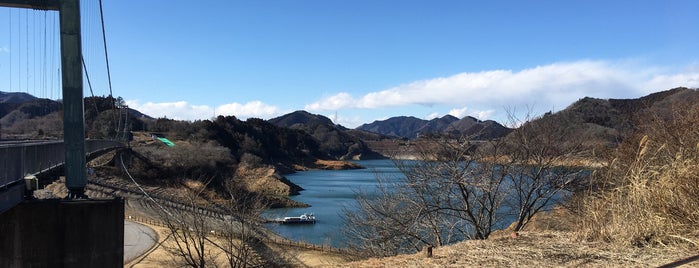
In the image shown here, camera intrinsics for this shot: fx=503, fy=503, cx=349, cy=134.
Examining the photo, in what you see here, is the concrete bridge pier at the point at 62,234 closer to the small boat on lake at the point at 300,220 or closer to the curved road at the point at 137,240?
the curved road at the point at 137,240

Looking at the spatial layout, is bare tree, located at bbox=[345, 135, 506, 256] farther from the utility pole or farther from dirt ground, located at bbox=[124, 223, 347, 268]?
dirt ground, located at bbox=[124, 223, 347, 268]

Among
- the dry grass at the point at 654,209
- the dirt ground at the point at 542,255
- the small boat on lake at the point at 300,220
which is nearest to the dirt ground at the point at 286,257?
the small boat on lake at the point at 300,220

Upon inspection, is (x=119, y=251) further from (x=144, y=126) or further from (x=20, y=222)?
(x=144, y=126)

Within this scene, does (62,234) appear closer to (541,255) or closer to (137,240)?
(541,255)

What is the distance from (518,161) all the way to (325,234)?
2635 cm

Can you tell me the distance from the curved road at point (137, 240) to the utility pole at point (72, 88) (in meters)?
14.8

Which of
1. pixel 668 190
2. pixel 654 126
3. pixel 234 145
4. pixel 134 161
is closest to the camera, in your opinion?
pixel 668 190

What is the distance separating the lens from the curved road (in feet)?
90.3

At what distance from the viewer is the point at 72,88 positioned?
12477 mm


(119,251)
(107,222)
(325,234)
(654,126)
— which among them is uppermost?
(654,126)

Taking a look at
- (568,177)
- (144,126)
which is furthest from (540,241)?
(144,126)

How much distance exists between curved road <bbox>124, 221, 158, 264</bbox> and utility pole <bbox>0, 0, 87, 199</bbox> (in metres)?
14.8

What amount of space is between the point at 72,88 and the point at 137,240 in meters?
21.1

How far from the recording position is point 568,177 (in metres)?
10.9
